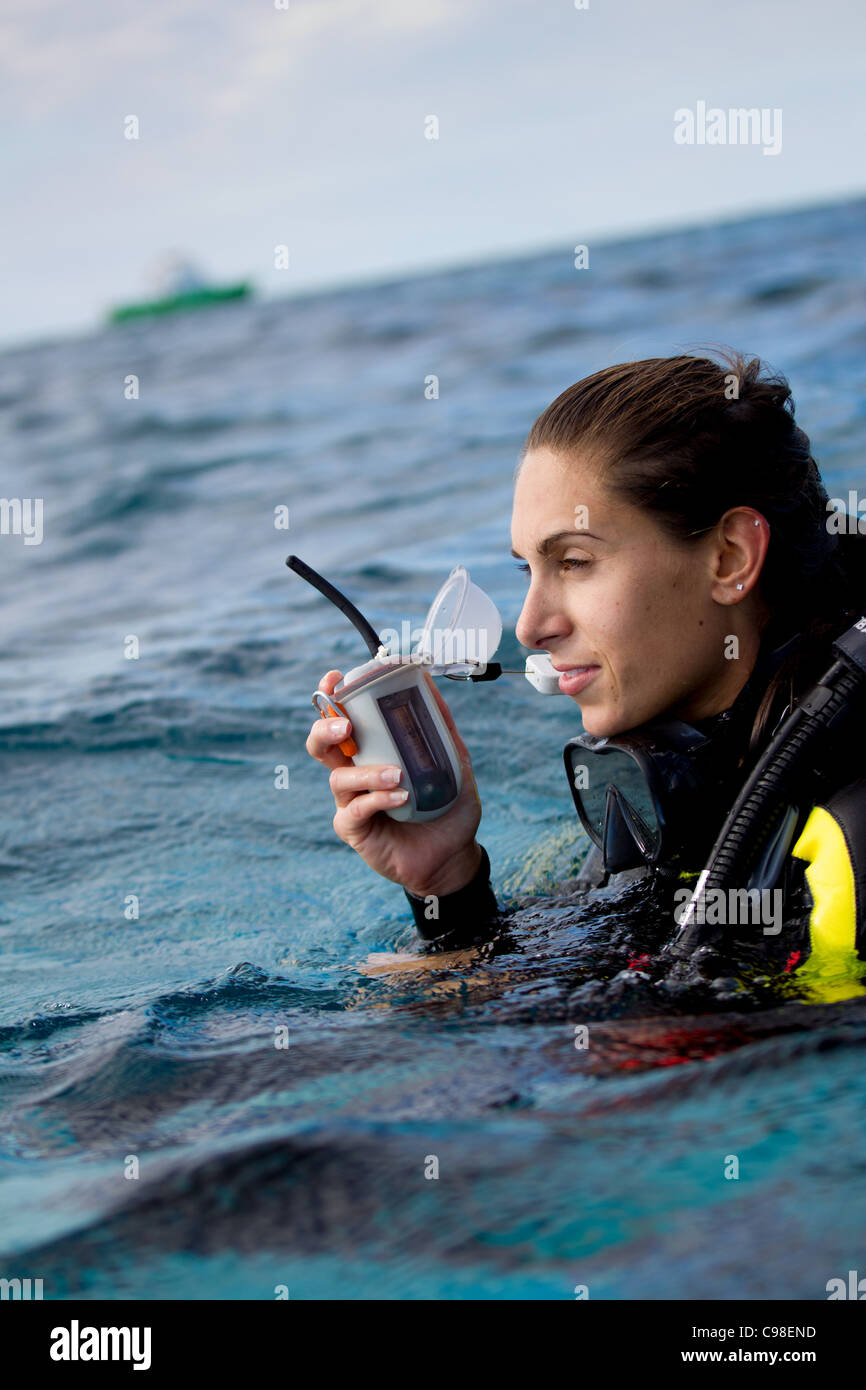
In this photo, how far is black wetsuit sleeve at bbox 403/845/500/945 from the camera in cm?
289

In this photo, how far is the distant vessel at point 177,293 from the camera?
2121 inches

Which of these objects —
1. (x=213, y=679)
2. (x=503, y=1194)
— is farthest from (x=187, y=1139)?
(x=213, y=679)

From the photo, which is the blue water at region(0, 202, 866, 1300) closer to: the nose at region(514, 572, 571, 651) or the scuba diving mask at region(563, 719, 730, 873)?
the scuba diving mask at region(563, 719, 730, 873)

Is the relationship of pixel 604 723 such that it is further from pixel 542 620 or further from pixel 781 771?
pixel 781 771

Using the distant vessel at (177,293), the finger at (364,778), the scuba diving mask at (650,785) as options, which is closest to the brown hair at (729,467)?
the scuba diving mask at (650,785)

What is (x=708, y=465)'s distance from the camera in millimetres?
2475

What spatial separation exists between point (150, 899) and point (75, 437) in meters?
14.6

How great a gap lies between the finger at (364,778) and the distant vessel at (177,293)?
54.7m

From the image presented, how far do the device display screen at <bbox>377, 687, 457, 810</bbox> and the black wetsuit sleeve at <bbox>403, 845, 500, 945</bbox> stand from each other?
0.23m

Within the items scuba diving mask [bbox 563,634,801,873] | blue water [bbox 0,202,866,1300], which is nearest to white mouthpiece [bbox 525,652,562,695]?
scuba diving mask [bbox 563,634,801,873]

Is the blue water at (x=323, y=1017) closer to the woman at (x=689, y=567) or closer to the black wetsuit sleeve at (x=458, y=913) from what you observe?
the black wetsuit sleeve at (x=458, y=913)

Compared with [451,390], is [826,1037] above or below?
below

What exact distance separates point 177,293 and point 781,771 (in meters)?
55.5
